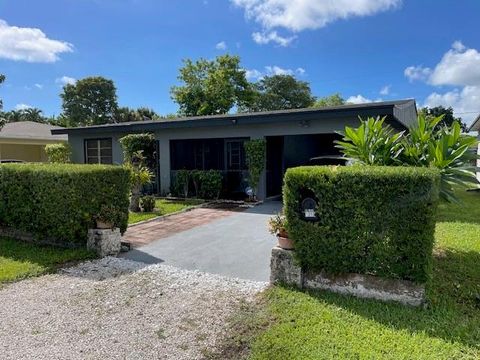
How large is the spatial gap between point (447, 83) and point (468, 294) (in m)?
37.7

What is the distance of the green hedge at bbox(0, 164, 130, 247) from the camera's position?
18.8 ft

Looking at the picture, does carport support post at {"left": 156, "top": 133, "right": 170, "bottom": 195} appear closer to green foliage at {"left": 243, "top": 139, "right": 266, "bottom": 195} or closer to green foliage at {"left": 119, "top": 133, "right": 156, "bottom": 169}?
green foliage at {"left": 119, "top": 133, "right": 156, "bottom": 169}

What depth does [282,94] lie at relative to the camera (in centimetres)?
4528

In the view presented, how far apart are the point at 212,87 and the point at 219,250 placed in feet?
105

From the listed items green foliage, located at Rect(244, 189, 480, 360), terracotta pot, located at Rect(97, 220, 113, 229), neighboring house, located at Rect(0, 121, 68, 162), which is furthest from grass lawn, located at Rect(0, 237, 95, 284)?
neighboring house, located at Rect(0, 121, 68, 162)

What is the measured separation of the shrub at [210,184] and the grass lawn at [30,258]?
6428mm

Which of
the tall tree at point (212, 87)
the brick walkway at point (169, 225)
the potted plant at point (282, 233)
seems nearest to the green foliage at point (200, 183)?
the brick walkway at point (169, 225)

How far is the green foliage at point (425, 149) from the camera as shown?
4828 mm

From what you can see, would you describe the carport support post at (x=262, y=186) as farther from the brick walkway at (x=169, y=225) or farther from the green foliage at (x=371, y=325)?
the green foliage at (x=371, y=325)

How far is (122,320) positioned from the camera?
11.6 feet

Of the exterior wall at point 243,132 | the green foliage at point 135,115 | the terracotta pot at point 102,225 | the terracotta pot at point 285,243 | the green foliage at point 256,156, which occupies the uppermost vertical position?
the green foliage at point 135,115

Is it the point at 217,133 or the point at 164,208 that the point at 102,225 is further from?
the point at 217,133

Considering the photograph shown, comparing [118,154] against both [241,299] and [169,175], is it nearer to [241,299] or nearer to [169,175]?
[169,175]

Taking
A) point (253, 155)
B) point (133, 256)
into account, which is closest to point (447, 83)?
point (253, 155)
